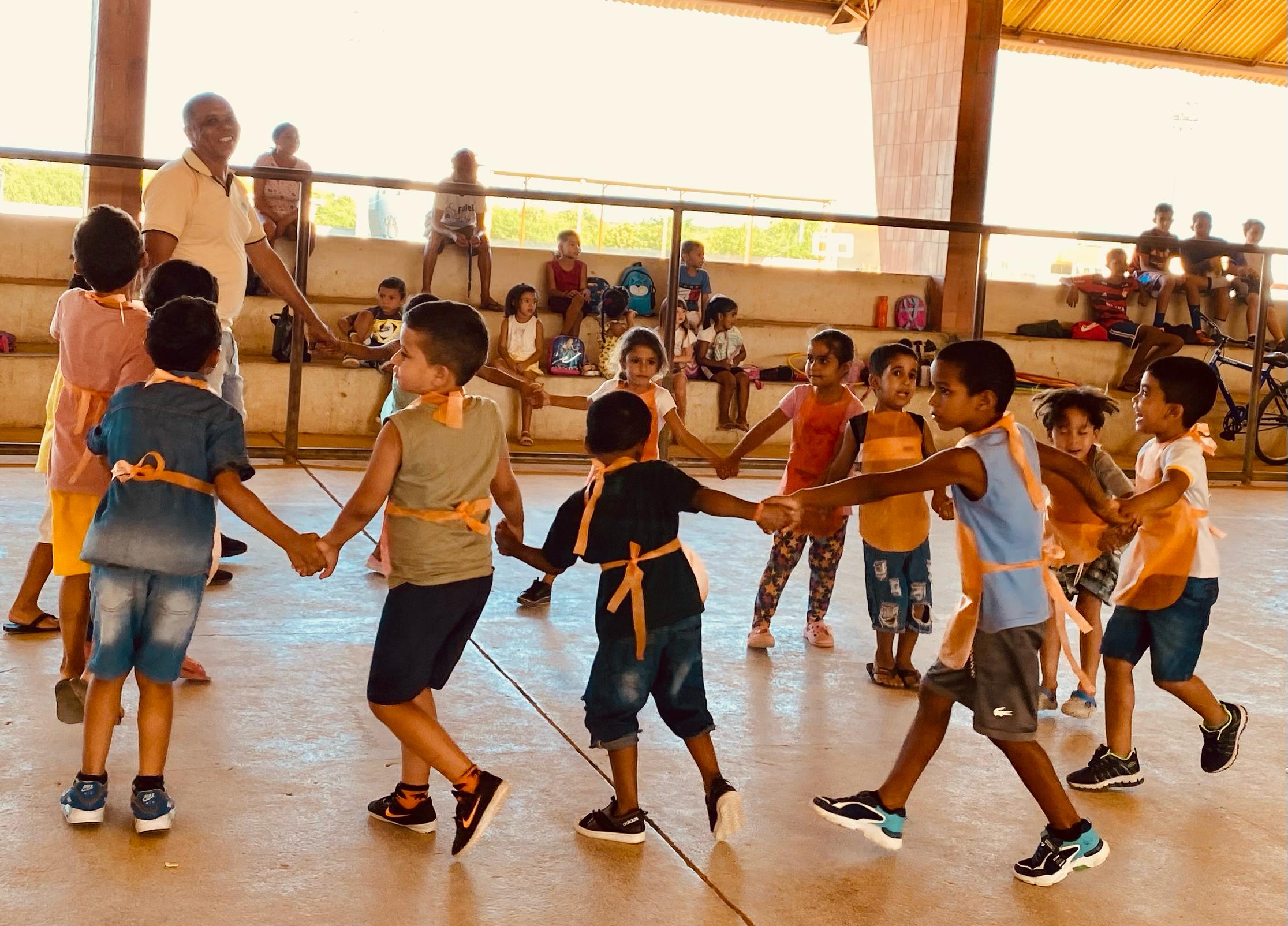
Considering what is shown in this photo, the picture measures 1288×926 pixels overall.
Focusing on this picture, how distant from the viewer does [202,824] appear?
116 inches

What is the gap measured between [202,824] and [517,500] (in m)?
0.98

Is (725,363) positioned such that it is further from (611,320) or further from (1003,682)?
(1003,682)

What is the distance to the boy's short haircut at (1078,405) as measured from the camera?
4.03 m

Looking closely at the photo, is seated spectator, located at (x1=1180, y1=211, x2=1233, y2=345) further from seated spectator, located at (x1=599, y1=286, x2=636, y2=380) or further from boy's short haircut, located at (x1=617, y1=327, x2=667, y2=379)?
boy's short haircut, located at (x1=617, y1=327, x2=667, y2=379)

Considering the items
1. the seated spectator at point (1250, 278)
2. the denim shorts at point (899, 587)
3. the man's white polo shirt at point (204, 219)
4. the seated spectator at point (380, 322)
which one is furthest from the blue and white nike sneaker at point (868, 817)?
the seated spectator at point (1250, 278)

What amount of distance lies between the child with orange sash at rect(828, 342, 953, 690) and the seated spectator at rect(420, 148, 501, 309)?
6.67 metres

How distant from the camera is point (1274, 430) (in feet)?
40.9

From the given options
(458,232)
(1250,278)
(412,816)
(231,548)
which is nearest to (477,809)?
(412,816)

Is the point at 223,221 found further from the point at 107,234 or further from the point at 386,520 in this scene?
the point at 386,520

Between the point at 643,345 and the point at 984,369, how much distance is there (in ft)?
5.86

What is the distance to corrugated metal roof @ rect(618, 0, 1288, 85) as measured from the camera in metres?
15.1

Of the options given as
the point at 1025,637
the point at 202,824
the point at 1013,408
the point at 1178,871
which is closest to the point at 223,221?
the point at 202,824

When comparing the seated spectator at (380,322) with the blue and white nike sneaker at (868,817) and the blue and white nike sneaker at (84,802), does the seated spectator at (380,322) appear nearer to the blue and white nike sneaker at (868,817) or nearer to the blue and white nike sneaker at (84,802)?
the blue and white nike sneaker at (84,802)

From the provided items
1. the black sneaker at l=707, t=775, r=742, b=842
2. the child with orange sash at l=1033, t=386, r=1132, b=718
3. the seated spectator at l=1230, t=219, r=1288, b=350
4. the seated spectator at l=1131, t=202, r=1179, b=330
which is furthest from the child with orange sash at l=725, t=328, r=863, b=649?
the seated spectator at l=1230, t=219, r=1288, b=350
